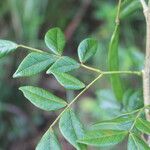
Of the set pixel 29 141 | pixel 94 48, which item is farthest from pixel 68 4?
pixel 94 48

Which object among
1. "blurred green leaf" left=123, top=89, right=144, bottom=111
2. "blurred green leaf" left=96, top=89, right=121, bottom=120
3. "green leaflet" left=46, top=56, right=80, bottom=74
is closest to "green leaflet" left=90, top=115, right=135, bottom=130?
"green leaflet" left=46, top=56, right=80, bottom=74

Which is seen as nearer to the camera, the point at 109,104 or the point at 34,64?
the point at 34,64

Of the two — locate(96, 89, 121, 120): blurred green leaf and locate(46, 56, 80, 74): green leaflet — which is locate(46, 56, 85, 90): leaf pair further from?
locate(96, 89, 121, 120): blurred green leaf

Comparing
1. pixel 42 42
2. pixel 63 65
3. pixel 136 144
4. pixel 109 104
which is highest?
pixel 63 65

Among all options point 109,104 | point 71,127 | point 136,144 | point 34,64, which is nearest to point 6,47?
point 34,64

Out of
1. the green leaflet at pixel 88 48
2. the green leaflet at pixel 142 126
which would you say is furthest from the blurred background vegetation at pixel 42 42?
the green leaflet at pixel 142 126

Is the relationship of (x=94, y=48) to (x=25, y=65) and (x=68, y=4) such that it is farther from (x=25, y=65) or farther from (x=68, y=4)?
(x=68, y=4)

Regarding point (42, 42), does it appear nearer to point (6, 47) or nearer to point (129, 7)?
point (129, 7)
